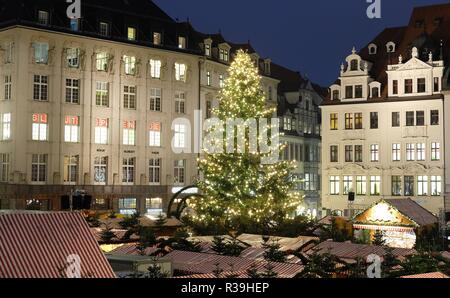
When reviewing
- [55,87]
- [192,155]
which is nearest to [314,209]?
[192,155]

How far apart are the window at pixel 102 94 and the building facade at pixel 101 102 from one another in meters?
0.09

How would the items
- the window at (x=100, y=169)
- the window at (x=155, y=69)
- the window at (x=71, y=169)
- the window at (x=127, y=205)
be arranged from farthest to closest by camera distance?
1. the window at (x=155, y=69)
2. the window at (x=127, y=205)
3. the window at (x=100, y=169)
4. the window at (x=71, y=169)

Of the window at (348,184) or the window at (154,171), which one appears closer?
the window at (348,184)

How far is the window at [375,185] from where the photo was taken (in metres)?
57.3

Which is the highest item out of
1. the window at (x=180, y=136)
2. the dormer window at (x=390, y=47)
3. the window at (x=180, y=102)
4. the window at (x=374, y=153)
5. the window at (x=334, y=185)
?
the dormer window at (x=390, y=47)

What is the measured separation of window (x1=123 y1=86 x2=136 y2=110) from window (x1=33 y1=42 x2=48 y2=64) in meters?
6.89

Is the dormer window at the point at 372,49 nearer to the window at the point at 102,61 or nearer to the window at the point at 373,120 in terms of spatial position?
the window at the point at 373,120

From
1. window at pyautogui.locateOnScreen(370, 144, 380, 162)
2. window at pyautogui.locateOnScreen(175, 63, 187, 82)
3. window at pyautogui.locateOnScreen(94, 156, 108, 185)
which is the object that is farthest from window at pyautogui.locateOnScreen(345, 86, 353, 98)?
window at pyautogui.locateOnScreen(94, 156, 108, 185)

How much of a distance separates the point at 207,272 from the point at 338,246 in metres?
6.60

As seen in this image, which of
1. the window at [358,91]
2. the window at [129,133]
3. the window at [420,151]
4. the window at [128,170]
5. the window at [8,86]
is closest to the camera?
the window at [8,86]

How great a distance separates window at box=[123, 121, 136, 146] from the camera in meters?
59.6

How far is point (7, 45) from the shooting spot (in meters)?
54.8

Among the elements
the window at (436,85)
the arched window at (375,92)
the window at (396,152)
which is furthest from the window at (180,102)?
the window at (436,85)

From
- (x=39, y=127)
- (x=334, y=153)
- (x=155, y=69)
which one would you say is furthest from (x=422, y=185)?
(x=39, y=127)
